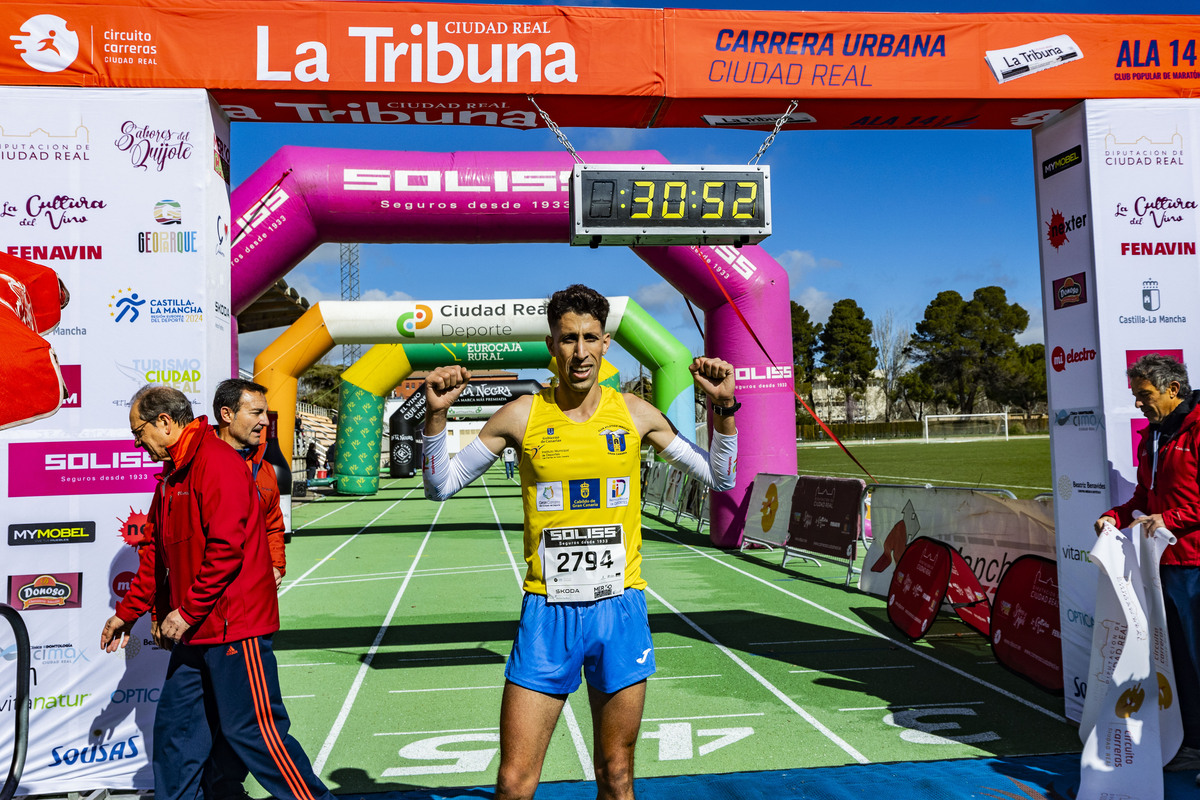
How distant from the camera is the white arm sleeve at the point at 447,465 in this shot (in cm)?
283

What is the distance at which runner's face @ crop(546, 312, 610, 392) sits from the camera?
283cm

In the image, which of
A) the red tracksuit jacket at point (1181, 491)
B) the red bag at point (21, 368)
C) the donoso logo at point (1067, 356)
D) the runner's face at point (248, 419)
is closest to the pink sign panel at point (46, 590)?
the runner's face at point (248, 419)

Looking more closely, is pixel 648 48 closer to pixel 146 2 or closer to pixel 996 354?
pixel 146 2

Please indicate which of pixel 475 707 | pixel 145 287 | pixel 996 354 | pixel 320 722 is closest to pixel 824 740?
pixel 475 707

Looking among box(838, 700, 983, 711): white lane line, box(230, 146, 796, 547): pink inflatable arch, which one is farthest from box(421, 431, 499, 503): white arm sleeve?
box(230, 146, 796, 547): pink inflatable arch

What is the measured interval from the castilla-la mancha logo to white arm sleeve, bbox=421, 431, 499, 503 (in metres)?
3.30

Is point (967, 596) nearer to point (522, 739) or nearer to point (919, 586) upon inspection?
point (919, 586)

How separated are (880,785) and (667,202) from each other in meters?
3.33

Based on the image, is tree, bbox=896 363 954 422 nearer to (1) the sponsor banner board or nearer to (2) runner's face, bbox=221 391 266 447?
(1) the sponsor banner board

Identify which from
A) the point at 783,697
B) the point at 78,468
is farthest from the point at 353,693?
the point at 783,697

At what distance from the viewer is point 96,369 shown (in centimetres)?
426

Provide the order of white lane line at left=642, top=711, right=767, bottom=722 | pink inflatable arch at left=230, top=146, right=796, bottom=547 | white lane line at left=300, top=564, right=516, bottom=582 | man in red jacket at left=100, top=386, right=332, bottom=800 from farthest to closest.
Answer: white lane line at left=300, top=564, right=516, bottom=582, pink inflatable arch at left=230, top=146, right=796, bottom=547, white lane line at left=642, top=711, right=767, bottom=722, man in red jacket at left=100, top=386, right=332, bottom=800

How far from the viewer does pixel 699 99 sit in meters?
4.98

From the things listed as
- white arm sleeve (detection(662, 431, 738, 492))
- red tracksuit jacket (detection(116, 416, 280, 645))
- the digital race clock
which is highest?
the digital race clock
